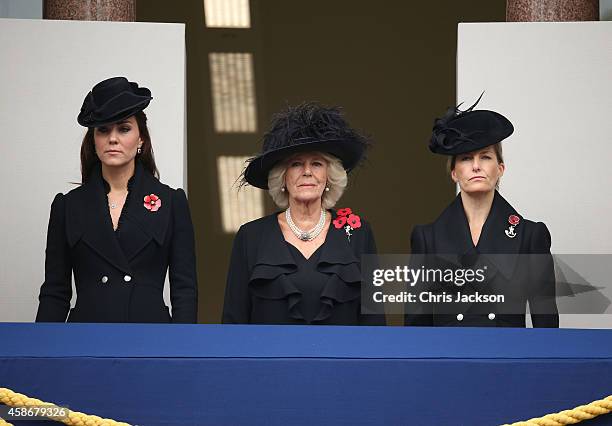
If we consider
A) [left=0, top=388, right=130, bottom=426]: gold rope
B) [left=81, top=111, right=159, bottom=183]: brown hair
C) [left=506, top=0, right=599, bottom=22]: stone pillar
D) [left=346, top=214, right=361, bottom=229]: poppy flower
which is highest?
[left=506, top=0, right=599, bottom=22]: stone pillar

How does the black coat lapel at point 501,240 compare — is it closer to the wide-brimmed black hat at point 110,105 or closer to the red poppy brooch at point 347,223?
the red poppy brooch at point 347,223

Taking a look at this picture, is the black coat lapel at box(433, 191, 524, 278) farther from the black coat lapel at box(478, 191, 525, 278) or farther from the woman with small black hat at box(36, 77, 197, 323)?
the woman with small black hat at box(36, 77, 197, 323)

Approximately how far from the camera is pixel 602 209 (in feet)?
21.9

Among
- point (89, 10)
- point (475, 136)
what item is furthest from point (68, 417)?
point (89, 10)

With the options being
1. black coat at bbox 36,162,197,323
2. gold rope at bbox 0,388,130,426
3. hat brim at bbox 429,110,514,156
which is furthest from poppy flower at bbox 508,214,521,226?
gold rope at bbox 0,388,130,426

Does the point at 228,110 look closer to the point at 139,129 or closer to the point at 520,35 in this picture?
the point at 520,35

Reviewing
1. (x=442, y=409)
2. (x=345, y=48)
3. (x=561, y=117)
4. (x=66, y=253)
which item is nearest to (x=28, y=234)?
(x=66, y=253)

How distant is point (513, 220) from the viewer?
499 centimetres

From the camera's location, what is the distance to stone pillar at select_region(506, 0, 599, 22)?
7324 millimetres

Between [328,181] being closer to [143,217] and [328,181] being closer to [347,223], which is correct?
[347,223]

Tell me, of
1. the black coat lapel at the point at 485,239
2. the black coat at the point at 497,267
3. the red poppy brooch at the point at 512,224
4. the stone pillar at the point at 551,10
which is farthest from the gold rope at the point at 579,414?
the stone pillar at the point at 551,10

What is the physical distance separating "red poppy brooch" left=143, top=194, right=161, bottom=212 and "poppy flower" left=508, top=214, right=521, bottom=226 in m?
1.36

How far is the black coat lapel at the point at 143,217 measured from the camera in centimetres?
499

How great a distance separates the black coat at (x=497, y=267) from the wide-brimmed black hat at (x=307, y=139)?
435 mm
